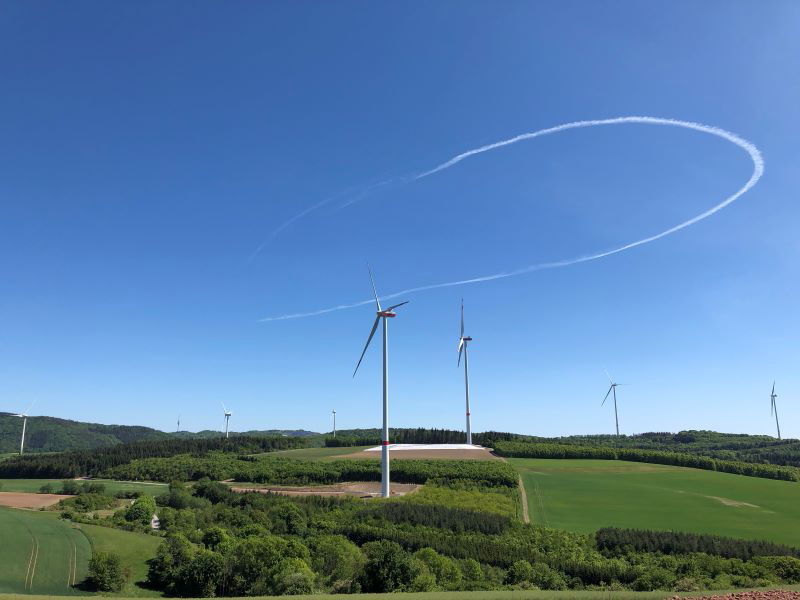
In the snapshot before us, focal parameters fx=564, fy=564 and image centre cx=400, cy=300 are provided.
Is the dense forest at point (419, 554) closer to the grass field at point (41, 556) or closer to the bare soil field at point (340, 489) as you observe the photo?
the grass field at point (41, 556)

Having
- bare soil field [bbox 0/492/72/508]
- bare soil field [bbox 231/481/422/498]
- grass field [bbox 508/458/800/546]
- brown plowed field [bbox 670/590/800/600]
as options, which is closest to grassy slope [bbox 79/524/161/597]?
bare soil field [bbox 231/481/422/498]

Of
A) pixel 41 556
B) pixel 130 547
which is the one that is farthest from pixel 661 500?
pixel 41 556

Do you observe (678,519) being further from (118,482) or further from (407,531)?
(118,482)

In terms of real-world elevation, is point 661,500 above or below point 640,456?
below

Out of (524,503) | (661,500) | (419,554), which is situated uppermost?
(661,500)

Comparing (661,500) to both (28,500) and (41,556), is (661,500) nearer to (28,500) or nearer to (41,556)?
(41,556)

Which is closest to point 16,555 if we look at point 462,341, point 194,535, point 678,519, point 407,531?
point 194,535

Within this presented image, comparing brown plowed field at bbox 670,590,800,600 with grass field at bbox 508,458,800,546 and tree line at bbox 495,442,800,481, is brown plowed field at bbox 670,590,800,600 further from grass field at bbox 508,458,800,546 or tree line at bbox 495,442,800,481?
tree line at bbox 495,442,800,481
